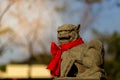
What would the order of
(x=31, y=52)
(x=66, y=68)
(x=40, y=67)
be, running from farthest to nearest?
(x=40, y=67) → (x=31, y=52) → (x=66, y=68)

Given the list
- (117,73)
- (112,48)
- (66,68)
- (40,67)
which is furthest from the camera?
(40,67)

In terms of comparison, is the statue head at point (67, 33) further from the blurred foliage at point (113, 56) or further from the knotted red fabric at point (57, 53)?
the blurred foliage at point (113, 56)

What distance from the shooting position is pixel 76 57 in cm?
686

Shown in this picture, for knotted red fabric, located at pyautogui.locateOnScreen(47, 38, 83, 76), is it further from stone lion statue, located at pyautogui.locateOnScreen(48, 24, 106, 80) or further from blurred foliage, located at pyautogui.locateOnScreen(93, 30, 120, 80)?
blurred foliage, located at pyautogui.locateOnScreen(93, 30, 120, 80)

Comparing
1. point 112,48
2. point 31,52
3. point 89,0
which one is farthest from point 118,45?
point 31,52

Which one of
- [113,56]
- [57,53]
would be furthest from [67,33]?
[113,56]

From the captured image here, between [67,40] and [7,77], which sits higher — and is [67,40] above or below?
above

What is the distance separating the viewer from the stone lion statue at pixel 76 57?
6.72 meters

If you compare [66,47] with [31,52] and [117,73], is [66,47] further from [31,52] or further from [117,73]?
[31,52]

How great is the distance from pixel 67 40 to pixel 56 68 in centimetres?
47

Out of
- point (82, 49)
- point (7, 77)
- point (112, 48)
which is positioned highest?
point (82, 49)

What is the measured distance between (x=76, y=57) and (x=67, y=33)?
414 mm

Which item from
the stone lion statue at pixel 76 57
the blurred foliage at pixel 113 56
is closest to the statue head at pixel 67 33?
the stone lion statue at pixel 76 57

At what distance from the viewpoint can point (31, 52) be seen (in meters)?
31.9
